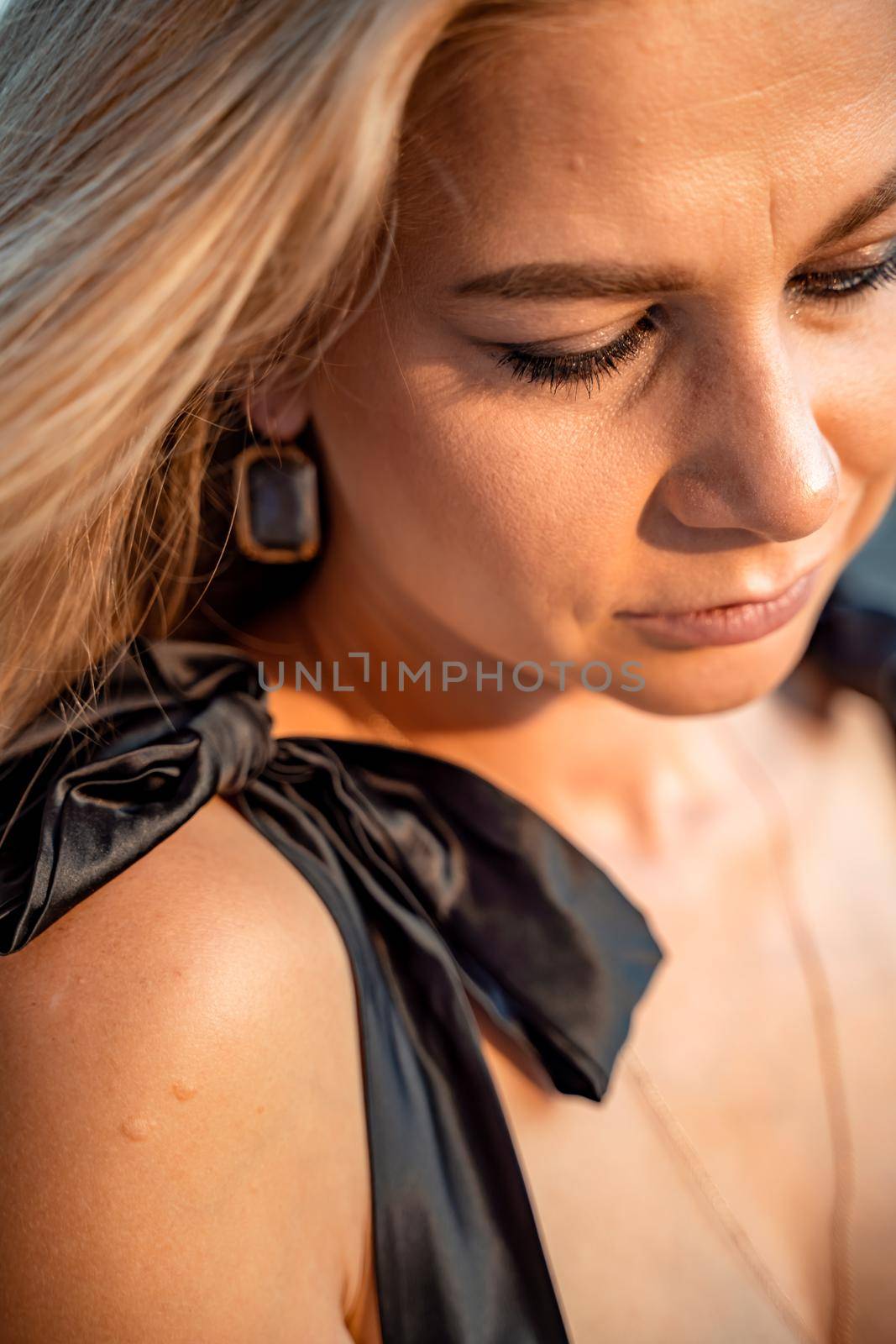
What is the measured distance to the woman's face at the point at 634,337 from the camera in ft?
2.47

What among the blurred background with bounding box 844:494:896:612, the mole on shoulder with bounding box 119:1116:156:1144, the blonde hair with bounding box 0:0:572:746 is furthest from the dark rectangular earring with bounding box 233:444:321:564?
the blurred background with bounding box 844:494:896:612

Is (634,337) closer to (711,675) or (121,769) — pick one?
(711,675)

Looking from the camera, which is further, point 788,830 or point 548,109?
point 788,830

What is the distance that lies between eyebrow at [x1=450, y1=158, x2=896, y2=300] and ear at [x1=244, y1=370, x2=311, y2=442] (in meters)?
0.22

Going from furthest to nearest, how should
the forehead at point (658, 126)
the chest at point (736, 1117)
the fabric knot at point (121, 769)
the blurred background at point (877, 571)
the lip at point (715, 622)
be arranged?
the blurred background at point (877, 571) → the chest at point (736, 1117) → the lip at point (715, 622) → the fabric knot at point (121, 769) → the forehead at point (658, 126)

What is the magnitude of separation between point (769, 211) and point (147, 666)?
23.5 inches

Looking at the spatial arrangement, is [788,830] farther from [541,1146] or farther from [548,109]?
[548,109]

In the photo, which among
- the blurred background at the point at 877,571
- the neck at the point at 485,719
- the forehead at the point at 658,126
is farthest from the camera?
the blurred background at the point at 877,571

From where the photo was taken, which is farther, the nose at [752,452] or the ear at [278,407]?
the ear at [278,407]

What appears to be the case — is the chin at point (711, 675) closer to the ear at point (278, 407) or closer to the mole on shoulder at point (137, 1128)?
the ear at point (278, 407)

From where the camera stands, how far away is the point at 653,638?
38.4 inches

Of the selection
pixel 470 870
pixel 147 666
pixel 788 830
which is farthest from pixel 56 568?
pixel 788 830

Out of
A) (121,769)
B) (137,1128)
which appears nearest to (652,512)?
(121,769)

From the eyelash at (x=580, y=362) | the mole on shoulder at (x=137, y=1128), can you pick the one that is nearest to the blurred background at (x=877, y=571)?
the eyelash at (x=580, y=362)
